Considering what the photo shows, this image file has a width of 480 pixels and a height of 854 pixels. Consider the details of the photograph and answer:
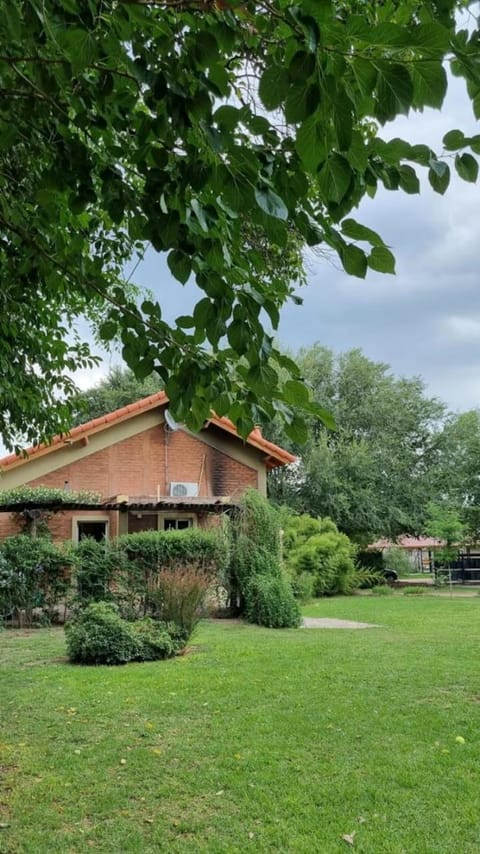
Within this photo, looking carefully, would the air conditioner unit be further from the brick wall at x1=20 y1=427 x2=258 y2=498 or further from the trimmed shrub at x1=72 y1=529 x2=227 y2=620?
the trimmed shrub at x1=72 y1=529 x2=227 y2=620

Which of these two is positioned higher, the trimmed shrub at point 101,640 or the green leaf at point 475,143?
the green leaf at point 475,143

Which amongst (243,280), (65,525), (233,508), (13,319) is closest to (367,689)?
(13,319)

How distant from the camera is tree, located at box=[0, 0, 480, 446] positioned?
1.37m

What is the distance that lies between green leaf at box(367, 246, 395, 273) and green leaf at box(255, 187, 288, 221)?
29cm

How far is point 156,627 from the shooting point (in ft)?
29.9

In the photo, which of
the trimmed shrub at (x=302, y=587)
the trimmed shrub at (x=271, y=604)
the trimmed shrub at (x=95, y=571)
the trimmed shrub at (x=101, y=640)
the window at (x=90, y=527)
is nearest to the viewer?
the trimmed shrub at (x=101, y=640)

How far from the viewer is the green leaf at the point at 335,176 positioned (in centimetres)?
147

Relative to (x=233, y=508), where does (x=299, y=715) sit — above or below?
below

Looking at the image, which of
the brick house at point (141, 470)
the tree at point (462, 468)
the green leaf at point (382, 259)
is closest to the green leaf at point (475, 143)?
the green leaf at point (382, 259)

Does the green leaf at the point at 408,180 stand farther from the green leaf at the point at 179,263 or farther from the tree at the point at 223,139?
the green leaf at the point at 179,263

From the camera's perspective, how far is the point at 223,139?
1.62m

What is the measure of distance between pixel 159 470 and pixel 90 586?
5437mm

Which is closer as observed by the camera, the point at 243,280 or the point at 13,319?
the point at 243,280

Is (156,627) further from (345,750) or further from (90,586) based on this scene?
(345,750)
